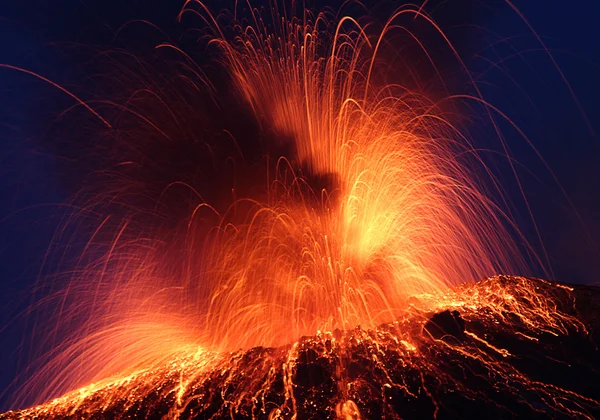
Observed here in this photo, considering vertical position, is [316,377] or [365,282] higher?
[365,282]

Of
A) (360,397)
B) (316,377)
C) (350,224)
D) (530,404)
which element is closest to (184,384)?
(316,377)

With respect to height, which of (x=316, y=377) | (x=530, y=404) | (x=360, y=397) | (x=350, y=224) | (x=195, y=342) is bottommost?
(x=530, y=404)

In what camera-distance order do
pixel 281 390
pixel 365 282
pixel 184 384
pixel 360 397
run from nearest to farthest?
pixel 360 397 < pixel 281 390 < pixel 184 384 < pixel 365 282

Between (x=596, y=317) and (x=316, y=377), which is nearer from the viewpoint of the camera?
(x=316, y=377)

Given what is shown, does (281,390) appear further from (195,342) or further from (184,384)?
(195,342)

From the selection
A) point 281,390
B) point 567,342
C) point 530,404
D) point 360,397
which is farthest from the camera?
point 567,342

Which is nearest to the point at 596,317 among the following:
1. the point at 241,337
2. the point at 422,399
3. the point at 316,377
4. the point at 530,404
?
the point at 530,404
